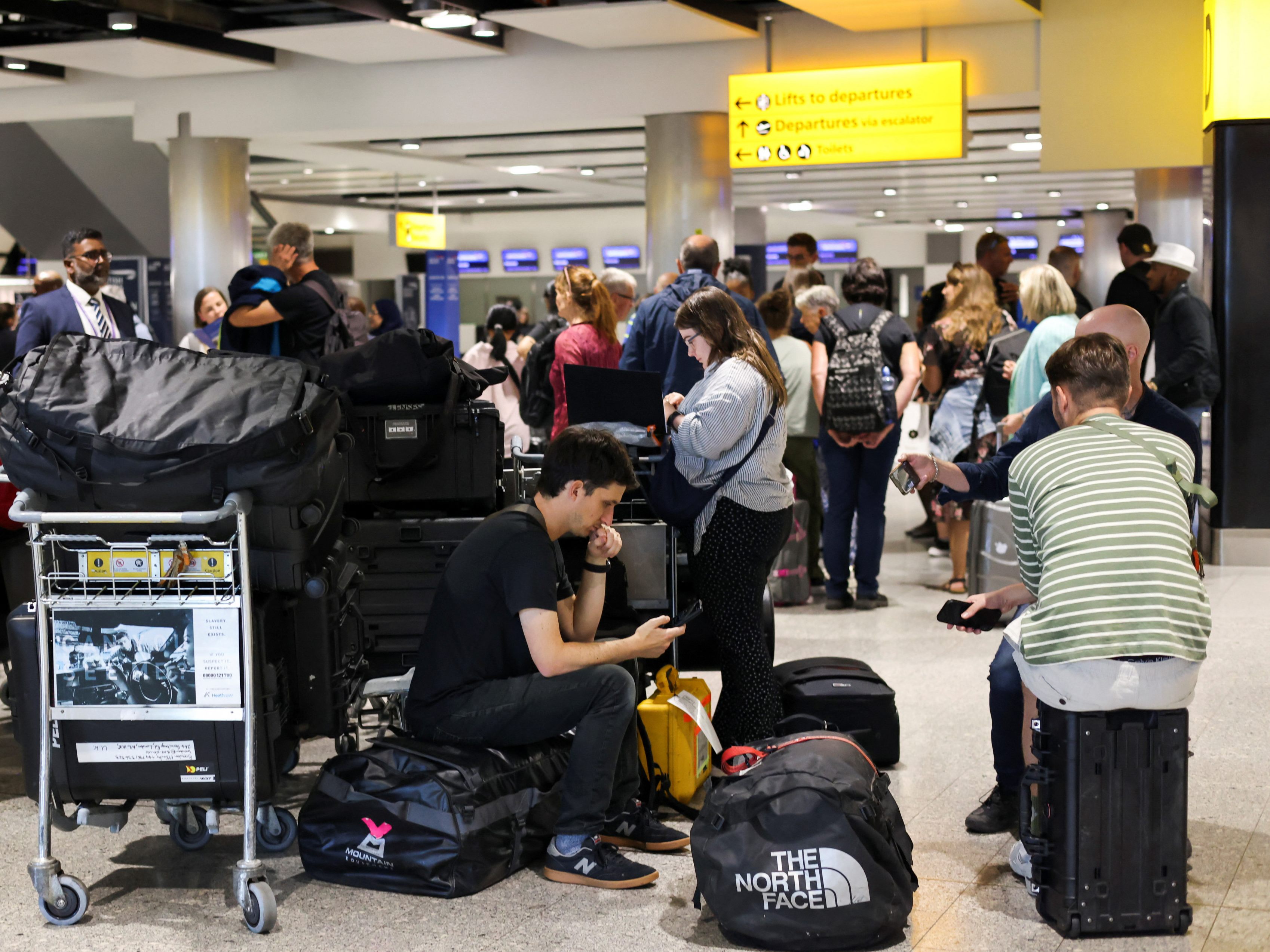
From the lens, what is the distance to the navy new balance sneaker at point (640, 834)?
12.0 ft

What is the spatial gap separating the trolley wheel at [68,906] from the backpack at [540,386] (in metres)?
3.56

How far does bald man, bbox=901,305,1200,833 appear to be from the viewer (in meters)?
3.66

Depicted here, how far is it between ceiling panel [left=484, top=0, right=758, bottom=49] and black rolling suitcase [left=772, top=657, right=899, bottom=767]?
5.64 m

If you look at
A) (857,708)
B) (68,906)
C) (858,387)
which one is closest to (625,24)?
(858,387)

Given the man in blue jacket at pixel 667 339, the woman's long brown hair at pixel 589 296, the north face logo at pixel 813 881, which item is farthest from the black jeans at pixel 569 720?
the woman's long brown hair at pixel 589 296

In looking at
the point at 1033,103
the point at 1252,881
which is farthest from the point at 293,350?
the point at 1033,103

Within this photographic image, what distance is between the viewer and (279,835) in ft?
12.1

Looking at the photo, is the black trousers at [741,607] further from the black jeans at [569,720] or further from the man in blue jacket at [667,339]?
the man in blue jacket at [667,339]

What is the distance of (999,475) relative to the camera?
3.75 metres

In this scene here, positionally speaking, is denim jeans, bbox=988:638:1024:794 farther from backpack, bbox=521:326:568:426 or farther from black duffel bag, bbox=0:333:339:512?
backpack, bbox=521:326:568:426

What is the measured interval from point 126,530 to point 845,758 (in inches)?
70.0

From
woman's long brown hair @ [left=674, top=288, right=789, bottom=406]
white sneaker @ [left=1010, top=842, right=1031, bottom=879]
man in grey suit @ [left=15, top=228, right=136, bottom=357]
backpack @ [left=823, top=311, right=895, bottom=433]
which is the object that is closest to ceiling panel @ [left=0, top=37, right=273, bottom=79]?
man in grey suit @ [left=15, top=228, right=136, bottom=357]

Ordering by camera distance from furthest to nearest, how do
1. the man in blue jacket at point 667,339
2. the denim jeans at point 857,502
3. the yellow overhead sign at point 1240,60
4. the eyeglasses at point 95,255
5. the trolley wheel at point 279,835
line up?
the yellow overhead sign at point 1240,60 < the denim jeans at point 857,502 < the eyeglasses at point 95,255 < the man in blue jacket at point 667,339 < the trolley wheel at point 279,835

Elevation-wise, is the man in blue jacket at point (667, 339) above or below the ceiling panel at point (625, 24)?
below
